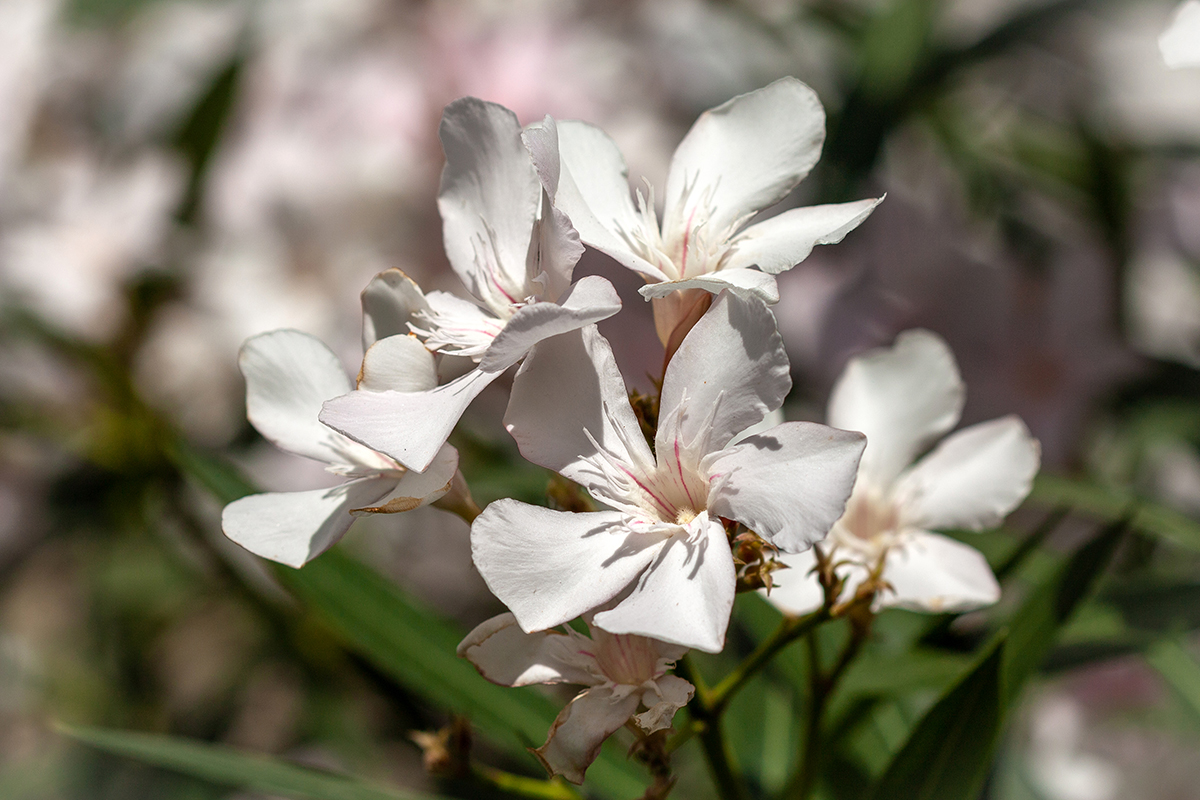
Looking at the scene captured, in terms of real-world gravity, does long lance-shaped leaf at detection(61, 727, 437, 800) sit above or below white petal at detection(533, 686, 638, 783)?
below

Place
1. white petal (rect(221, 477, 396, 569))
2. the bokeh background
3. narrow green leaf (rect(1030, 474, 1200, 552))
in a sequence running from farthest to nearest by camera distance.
→ the bokeh background < narrow green leaf (rect(1030, 474, 1200, 552)) < white petal (rect(221, 477, 396, 569))

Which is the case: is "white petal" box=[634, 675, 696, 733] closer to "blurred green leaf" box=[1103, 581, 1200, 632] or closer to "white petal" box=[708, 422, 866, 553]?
"white petal" box=[708, 422, 866, 553]

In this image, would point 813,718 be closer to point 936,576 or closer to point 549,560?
point 936,576

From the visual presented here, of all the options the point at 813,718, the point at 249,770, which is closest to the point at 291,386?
the point at 249,770

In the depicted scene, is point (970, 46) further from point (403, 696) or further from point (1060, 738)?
point (403, 696)

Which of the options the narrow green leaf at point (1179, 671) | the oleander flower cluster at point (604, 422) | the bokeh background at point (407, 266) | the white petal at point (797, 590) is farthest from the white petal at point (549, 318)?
the narrow green leaf at point (1179, 671)

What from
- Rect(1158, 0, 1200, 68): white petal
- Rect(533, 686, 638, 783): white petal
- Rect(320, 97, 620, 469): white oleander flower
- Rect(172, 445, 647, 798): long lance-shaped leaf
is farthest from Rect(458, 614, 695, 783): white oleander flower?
Rect(1158, 0, 1200, 68): white petal
